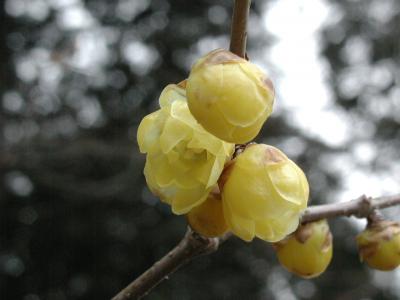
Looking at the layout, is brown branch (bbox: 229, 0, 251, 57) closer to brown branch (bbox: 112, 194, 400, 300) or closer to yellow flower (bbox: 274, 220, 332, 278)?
brown branch (bbox: 112, 194, 400, 300)

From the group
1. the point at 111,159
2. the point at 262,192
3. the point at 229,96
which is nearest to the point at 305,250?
the point at 262,192

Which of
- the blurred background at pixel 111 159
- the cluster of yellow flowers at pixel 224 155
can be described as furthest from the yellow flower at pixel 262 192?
the blurred background at pixel 111 159

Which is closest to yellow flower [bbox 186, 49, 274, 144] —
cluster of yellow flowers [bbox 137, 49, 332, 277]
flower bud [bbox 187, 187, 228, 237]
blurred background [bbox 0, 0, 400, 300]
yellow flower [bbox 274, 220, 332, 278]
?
cluster of yellow flowers [bbox 137, 49, 332, 277]

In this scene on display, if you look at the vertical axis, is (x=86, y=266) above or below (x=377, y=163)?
below

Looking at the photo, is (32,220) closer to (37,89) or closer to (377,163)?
(37,89)

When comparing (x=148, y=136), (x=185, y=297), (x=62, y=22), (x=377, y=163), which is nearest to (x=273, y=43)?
(x=377, y=163)

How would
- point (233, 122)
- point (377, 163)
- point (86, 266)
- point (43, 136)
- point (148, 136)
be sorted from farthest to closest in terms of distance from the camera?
point (377, 163)
point (86, 266)
point (43, 136)
point (148, 136)
point (233, 122)

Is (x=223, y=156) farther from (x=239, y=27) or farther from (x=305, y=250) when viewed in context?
(x=305, y=250)
